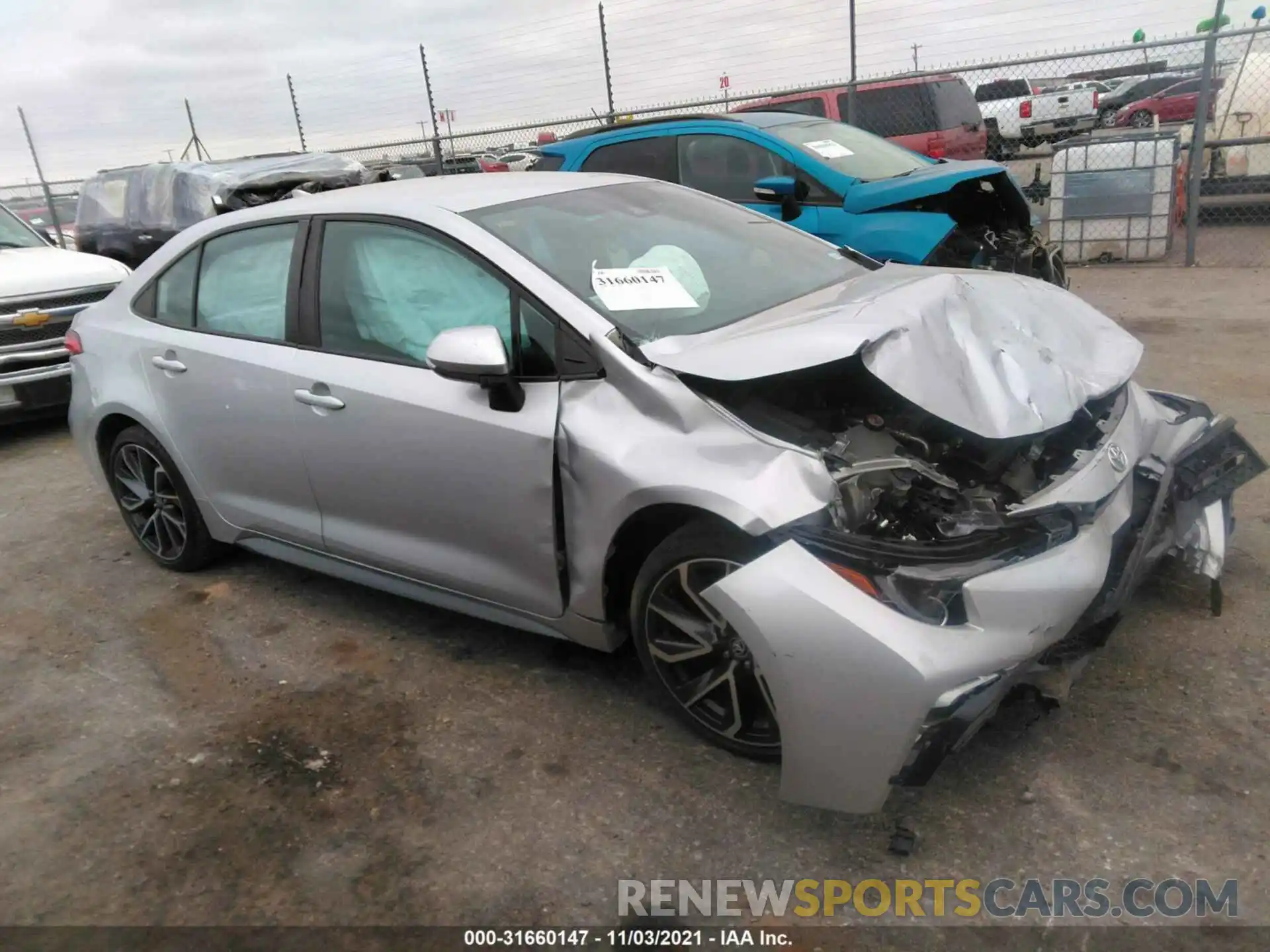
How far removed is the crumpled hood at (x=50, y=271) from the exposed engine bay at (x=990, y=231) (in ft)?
18.8

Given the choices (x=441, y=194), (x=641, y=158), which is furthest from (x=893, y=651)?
(x=641, y=158)

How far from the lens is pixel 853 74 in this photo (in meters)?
10.2

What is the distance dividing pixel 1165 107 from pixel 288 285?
1905 centimetres

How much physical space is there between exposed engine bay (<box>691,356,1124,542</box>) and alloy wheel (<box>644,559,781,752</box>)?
408 mm

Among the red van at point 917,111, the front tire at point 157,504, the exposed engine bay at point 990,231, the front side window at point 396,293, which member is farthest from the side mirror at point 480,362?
the red van at point 917,111

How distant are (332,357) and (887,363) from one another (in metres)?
1.89

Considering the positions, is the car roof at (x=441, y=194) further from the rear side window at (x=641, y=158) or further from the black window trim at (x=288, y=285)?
the rear side window at (x=641, y=158)

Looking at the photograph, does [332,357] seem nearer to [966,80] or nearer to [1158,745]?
[1158,745]

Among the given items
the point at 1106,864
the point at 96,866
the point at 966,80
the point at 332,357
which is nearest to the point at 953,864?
the point at 1106,864

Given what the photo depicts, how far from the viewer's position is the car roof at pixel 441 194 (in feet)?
11.0

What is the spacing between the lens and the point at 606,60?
11.6 m

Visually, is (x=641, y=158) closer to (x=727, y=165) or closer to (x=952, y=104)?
(x=727, y=165)

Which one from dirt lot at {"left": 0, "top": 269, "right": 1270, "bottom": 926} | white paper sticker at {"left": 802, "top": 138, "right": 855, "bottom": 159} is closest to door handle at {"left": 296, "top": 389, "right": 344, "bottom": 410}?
dirt lot at {"left": 0, "top": 269, "right": 1270, "bottom": 926}

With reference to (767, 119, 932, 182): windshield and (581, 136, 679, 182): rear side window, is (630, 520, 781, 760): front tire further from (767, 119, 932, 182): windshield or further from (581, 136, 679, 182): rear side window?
(581, 136, 679, 182): rear side window
